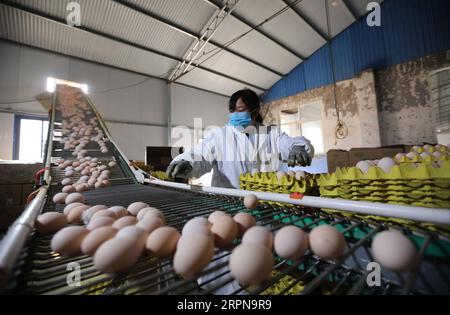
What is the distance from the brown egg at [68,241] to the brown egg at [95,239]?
0.02 meters

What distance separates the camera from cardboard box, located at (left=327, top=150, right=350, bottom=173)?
15.1 feet

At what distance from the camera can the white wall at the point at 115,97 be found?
536 centimetres

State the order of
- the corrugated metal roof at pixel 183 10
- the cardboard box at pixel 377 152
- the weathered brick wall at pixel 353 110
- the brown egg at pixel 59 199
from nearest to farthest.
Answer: the brown egg at pixel 59 199 < the cardboard box at pixel 377 152 < the corrugated metal roof at pixel 183 10 < the weathered brick wall at pixel 353 110

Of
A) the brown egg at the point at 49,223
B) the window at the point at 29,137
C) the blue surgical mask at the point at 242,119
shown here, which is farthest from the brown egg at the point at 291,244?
the window at the point at 29,137

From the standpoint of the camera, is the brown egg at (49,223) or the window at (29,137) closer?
the brown egg at (49,223)

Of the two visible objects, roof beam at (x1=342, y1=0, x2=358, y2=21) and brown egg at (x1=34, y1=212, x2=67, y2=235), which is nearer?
brown egg at (x1=34, y1=212, x2=67, y2=235)

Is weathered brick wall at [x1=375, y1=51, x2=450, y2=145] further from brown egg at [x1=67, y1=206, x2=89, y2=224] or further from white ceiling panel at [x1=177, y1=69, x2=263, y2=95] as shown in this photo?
brown egg at [x1=67, y1=206, x2=89, y2=224]

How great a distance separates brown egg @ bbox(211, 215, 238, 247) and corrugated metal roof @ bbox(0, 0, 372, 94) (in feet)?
20.9

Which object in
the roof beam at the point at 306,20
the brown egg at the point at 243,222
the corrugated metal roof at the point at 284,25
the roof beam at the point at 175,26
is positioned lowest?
the brown egg at the point at 243,222

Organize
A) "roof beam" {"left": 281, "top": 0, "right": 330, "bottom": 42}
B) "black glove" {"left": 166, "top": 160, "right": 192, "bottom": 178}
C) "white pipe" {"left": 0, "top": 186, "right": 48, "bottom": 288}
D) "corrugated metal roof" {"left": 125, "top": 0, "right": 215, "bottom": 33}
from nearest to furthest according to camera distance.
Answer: "white pipe" {"left": 0, "top": 186, "right": 48, "bottom": 288}
"black glove" {"left": 166, "top": 160, "right": 192, "bottom": 178}
"corrugated metal roof" {"left": 125, "top": 0, "right": 215, "bottom": 33}
"roof beam" {"left": 281, "top": 0, "right": 330, "bottom": 42}

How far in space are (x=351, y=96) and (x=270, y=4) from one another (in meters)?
3.93

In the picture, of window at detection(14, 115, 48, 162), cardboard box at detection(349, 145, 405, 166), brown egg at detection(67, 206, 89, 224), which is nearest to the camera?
brown egg at detection(67, 206, 89, 224)

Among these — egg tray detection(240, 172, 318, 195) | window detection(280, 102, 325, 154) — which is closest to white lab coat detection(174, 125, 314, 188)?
egg tray detection(240, 172, 318, 195)

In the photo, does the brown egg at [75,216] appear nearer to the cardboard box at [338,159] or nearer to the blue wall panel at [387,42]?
the cardboard box at [338,159]
